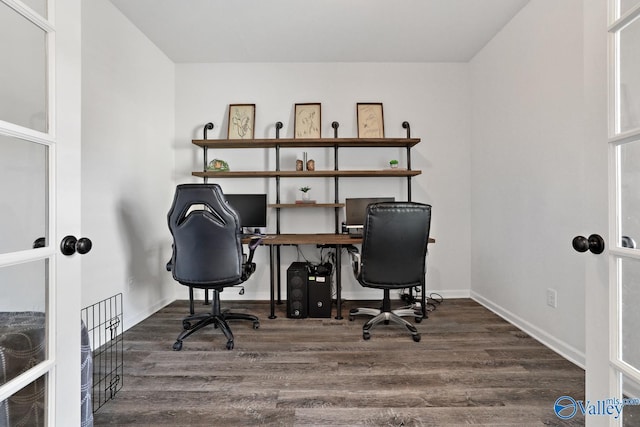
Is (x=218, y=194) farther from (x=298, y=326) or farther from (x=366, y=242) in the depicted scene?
(x=298, y=326)

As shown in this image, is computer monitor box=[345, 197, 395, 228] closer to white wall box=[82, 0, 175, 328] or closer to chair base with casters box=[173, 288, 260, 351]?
chair base with casters box=[173, 288, 260, 351]

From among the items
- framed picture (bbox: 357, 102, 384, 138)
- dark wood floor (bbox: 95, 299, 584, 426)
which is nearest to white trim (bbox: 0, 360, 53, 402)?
dark wood floor (bbox: 95, 299, 584, 426)

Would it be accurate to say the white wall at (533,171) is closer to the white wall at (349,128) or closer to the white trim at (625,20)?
the white wall at (349,128)

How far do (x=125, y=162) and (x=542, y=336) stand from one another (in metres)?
3.74

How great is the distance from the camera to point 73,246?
0.77m

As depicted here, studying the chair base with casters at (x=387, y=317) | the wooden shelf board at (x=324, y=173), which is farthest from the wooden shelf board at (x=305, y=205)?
the chair base with casters at (x=387, y=317)

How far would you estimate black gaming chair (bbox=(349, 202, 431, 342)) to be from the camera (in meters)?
2.03

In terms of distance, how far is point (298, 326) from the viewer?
237cm

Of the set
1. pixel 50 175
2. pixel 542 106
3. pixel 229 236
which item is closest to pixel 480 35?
pixel 542 106

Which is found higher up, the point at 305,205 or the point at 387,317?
the point at 305,205

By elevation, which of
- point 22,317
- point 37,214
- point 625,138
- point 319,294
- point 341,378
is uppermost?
point 625,138

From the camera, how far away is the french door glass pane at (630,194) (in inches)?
28.2

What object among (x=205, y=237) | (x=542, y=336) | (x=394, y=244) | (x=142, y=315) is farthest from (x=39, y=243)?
(x=542, y=336)

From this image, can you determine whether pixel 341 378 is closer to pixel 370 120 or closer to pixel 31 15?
pixel 31 15
